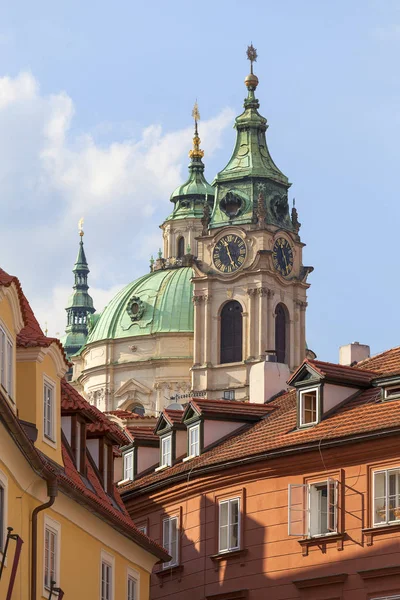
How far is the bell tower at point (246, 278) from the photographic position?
153625 mm

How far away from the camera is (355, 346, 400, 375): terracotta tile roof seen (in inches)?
1857

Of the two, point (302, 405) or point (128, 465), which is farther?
point (128, 465)

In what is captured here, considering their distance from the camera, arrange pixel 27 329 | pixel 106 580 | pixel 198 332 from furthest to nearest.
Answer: pixel 198 332, pixel 106 580, pixel 27 329

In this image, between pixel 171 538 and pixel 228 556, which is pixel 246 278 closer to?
pixel 171 538

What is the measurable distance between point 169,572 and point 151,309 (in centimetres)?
11582

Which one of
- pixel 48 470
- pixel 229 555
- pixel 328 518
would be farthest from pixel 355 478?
pixel 48 470

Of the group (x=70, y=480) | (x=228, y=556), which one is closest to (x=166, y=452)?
(x=228, y=556)

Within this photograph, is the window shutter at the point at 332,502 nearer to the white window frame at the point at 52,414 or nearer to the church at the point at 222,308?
the white window frame at the point at 52,414

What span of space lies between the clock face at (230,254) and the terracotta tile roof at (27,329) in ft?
378

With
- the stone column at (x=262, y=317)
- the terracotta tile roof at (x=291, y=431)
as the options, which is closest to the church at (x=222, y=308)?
the stone column at (x=262, y=317)

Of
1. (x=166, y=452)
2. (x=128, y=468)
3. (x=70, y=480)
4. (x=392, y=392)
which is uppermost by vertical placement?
(x=128, y=468)

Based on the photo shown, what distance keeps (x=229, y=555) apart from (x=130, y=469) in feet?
35.1

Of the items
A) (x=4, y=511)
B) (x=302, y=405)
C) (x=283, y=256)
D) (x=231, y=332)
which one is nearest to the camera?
(x=4, y=511)

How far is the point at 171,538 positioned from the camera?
50.3m
